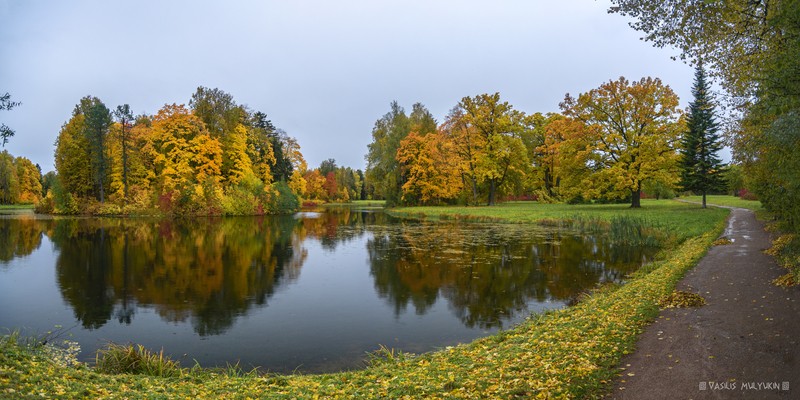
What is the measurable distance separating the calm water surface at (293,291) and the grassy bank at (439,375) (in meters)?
1.39

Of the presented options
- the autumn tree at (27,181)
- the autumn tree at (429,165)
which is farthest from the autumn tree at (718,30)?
the autumn tree at (27,181)

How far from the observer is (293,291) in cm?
1291

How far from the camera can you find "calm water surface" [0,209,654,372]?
8.66 meters

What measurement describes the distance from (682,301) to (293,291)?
9581 millimetres

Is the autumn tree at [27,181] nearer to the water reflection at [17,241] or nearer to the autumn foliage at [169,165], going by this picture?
the autumn foliage at [169,165]

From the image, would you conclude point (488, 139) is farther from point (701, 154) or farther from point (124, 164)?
point (124, 164)

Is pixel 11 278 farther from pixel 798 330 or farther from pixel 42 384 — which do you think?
pixel 798 330

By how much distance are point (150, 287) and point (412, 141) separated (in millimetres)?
39019

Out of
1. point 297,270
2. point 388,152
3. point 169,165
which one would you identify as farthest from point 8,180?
point 297,270

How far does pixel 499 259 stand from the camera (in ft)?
55.9

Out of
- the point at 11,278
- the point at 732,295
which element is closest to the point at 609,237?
the point at 732,295

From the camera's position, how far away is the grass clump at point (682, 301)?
312 inches

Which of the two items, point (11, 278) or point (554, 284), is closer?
point (554, 284)

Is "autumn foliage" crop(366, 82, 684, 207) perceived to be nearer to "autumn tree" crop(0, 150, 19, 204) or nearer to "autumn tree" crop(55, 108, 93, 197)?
"autumn tree" crop(55, 108, 93, 197)
